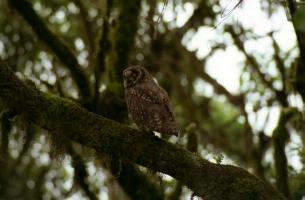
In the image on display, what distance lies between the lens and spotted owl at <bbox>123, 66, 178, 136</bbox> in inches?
182

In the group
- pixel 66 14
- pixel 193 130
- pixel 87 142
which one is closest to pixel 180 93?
pixel 66 14

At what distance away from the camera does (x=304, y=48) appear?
5363mm

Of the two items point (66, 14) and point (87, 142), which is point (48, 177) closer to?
point (66, 14)

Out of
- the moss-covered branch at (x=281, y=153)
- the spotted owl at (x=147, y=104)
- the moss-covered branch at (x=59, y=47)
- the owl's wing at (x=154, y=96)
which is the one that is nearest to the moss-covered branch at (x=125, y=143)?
the spotted owl at (x=147, y=104)

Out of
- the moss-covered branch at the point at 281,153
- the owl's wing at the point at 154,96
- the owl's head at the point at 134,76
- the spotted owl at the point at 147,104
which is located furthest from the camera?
the moss-covered branch at the point at 281,153

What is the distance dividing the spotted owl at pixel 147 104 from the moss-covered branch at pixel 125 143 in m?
0.45

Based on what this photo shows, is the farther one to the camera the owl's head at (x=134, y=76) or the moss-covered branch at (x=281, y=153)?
the moss-covered branch at (x=281, y=153)

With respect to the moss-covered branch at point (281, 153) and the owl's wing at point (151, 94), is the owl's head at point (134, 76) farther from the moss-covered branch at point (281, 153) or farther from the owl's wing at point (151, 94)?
the moss-covered branch at point (281, 153)

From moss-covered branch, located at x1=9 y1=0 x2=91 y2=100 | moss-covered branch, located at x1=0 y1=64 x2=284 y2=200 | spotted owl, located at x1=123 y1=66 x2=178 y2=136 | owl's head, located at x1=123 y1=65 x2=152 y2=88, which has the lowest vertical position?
moss-covered branch, located at x1=0 y1=64 x2=284 y2=200

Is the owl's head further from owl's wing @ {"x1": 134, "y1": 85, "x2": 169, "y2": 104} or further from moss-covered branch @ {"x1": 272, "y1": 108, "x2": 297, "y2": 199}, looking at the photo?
moss-covered branch @ {"x1": 272, "y1": 108, "x2": 297, "y2": 199}

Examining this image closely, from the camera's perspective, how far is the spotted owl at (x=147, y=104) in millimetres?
4621

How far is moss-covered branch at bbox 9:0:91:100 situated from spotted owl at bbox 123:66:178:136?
3.48ft

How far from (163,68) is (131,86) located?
3.45m

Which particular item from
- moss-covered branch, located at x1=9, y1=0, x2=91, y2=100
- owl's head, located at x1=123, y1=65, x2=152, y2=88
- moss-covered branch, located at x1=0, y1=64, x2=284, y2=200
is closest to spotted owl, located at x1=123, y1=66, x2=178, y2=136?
owl's head, located at x1=123, y1=65, x2=152, y2=88
